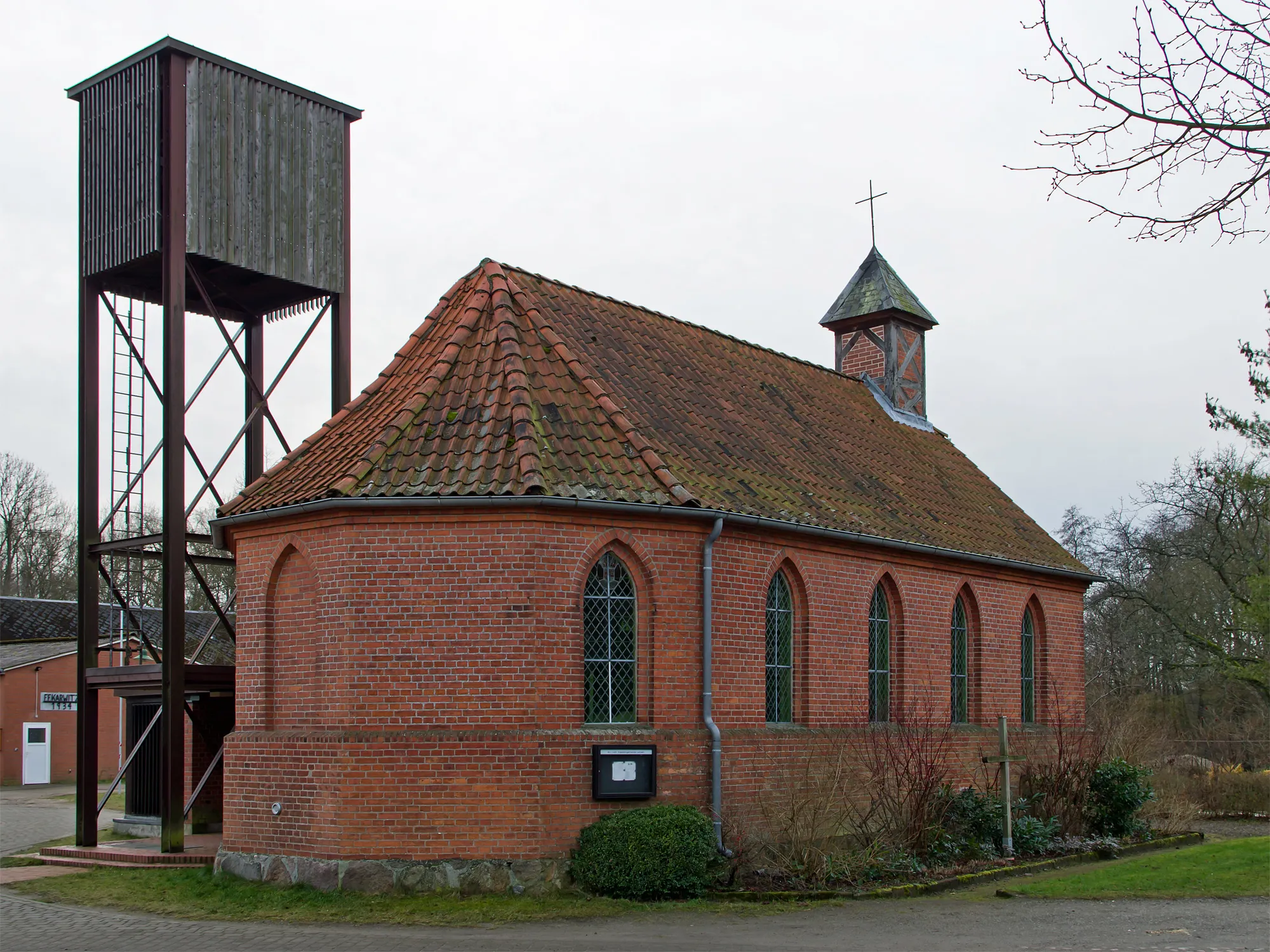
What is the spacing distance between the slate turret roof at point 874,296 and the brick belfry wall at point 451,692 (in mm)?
12785

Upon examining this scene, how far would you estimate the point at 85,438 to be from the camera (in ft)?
61.5

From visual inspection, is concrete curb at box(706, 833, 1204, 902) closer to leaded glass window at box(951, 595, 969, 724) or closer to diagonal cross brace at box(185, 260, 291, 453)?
leaded glass window at box(951, 595, 969, 724)

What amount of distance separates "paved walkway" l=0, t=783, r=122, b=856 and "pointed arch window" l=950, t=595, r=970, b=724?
1394cm

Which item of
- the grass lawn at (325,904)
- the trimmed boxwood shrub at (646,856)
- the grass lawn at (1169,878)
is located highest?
the trimmed boxwood shrub at (646,856)

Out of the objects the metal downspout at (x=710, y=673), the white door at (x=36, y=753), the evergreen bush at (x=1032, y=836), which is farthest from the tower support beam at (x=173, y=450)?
the white door at (x=36, y=753)

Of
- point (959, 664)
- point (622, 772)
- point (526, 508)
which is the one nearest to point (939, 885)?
point (622, 772)

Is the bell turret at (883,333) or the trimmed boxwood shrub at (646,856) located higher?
the bell turret at (883,333)

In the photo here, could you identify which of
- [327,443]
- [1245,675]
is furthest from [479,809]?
[1245,675]

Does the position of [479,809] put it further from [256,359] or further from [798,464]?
[256,359]

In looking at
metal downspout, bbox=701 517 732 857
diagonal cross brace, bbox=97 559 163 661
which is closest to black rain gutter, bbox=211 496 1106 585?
metal downspout, bbox=701 517 732 857

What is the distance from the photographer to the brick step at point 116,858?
16.3m

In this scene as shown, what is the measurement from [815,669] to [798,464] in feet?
11.0

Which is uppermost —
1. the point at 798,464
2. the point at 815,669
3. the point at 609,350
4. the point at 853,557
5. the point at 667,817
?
the point at 609,350

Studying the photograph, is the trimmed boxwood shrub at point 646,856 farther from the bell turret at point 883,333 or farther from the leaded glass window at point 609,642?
the bell turret at point 883,333
